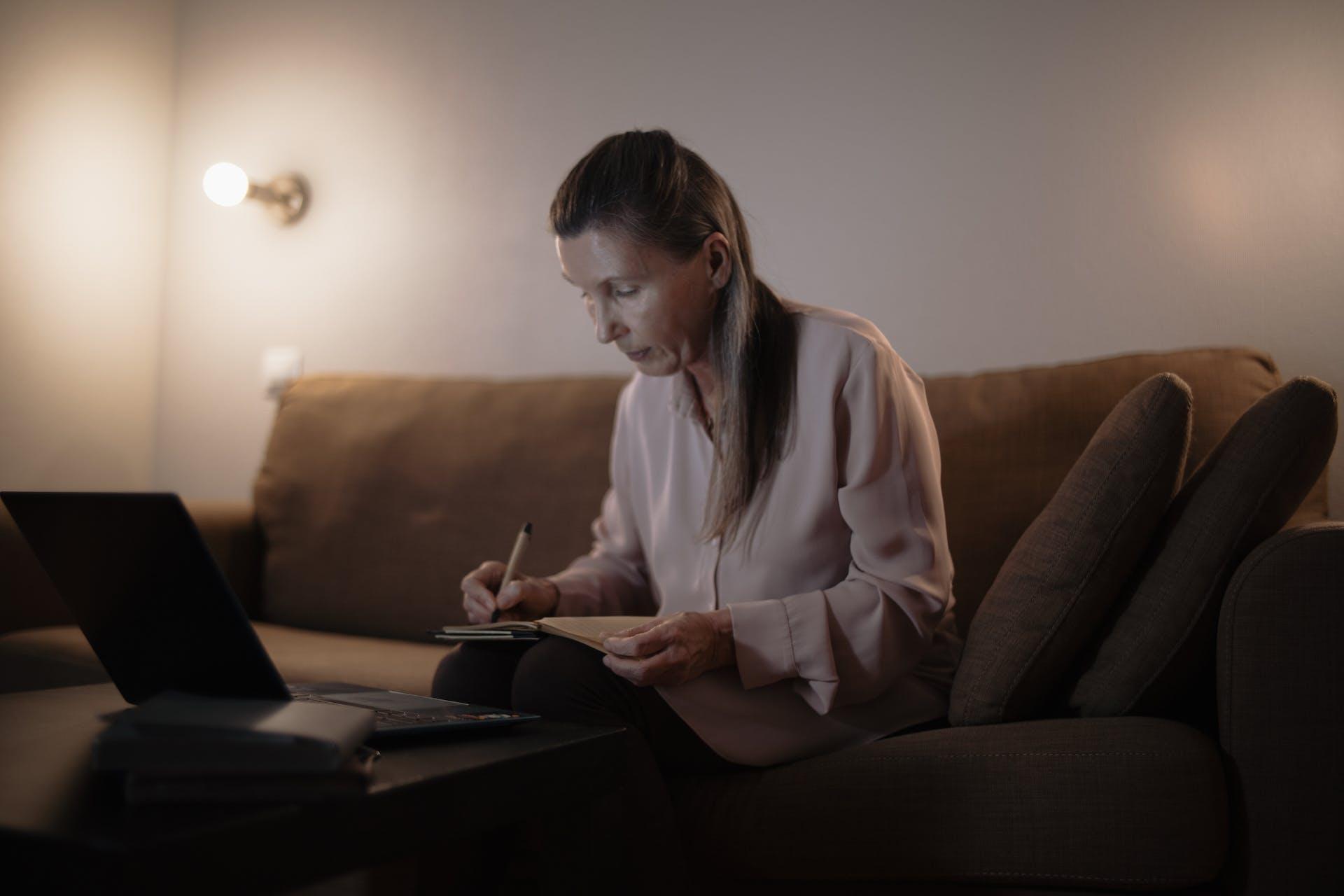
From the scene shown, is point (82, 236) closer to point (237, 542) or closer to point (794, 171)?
point (237, 542)

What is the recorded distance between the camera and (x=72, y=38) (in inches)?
107

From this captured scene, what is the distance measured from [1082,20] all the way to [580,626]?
1389 mm

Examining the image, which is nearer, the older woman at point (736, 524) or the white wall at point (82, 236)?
the older woman at point (736, 524)

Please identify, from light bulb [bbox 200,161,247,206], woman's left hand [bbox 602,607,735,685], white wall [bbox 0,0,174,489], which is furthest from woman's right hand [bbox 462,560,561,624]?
white wall [bbox 0,0,174,489]

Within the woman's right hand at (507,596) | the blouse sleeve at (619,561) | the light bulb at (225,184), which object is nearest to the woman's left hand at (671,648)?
the woman's right hand at (507,596)

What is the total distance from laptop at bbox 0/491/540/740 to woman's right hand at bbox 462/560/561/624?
0.41m

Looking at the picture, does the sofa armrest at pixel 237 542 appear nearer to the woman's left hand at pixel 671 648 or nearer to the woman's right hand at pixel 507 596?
the woman's right hand at pixel 507 596

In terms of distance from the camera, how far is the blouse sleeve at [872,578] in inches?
45.2

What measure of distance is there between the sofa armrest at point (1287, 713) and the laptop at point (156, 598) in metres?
0.67

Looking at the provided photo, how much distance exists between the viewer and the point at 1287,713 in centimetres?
102

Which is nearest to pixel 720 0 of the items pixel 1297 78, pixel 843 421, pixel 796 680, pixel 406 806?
pixel 1297 78

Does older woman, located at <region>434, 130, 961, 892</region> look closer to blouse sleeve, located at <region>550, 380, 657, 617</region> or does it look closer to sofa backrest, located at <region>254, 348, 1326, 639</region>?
blouse sleeve, located at <region>550, 380, 657, 617</region>

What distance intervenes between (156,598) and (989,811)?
749mm

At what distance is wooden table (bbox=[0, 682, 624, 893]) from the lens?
58 centimetres
